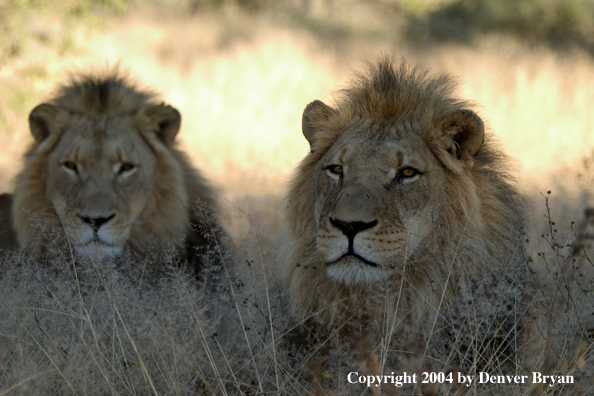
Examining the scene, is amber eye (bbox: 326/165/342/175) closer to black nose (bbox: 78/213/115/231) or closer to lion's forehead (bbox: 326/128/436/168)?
lion's forehead (bbox: 326/128/436/168)

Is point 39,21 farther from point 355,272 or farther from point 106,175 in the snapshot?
point 355,272

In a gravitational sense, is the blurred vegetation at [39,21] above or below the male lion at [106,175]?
above

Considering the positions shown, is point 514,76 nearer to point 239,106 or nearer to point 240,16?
point 239,106

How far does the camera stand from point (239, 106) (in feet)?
50.1

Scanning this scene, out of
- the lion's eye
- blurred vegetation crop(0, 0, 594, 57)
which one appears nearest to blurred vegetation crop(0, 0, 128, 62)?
the lion's eye

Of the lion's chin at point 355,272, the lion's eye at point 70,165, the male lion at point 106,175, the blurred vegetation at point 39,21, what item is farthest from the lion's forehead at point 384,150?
the blurred vegetation at point 39,21

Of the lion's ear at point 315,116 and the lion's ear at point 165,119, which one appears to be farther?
the lion's ear at point 165,119

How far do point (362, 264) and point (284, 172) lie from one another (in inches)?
341

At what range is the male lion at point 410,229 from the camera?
384 centimetres

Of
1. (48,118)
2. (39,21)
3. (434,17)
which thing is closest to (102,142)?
(48,118)

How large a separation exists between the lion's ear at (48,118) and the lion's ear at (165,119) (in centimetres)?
65

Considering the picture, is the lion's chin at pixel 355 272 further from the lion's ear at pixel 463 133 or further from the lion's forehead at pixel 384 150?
the lion's ear at pixel 463 133

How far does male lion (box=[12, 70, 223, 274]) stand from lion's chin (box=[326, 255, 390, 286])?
6.27 feet

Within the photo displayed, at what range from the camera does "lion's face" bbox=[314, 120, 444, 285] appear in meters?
3.77
